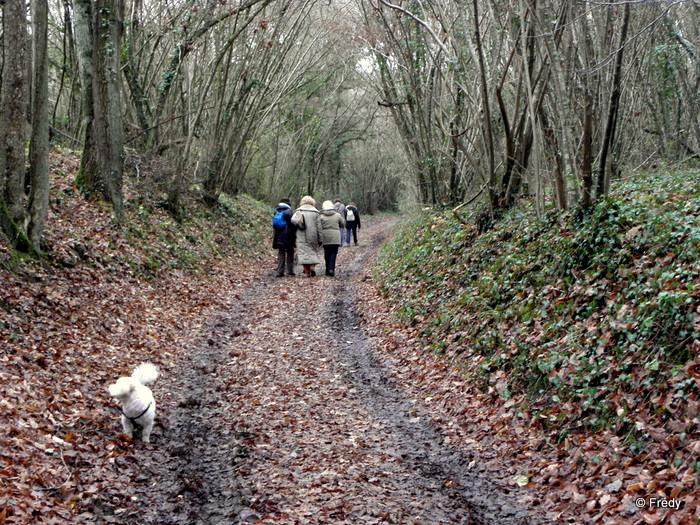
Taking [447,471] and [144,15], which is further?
[144,15]

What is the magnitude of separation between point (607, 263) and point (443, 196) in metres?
10.6

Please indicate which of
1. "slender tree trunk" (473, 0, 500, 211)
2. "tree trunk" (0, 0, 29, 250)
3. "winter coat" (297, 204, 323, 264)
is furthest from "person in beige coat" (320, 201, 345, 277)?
"tree trunk" (0, 0, 29, 250)

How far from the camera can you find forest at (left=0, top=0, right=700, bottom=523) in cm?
474

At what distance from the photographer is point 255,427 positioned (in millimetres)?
6223

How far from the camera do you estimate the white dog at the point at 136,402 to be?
5312 mm

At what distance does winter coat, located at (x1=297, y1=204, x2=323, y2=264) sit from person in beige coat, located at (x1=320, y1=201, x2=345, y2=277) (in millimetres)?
149

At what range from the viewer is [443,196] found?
17.1 meters

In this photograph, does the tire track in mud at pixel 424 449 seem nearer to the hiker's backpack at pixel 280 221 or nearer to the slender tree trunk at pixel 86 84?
the hiker's backpack at pixel 280 221

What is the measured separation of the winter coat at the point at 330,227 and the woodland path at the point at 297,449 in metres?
6.21

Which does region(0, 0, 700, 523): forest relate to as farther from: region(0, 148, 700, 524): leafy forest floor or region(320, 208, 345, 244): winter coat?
region(320, 208, 345, 244): winter coat

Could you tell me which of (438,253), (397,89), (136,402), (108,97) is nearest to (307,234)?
(438,253)

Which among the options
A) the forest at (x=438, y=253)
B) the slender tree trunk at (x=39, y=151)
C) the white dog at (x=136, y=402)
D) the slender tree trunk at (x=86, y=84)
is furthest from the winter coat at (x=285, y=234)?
the white dog at (x=136, y=402)

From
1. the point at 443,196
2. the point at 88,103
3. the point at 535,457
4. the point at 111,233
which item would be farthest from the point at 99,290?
the point at 443,196

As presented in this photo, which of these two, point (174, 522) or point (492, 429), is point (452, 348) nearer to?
point (492, 429)
